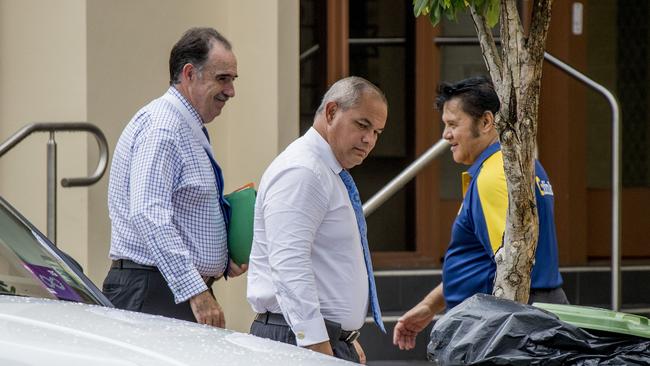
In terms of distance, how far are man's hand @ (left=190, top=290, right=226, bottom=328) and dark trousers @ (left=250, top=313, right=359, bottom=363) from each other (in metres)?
0.21

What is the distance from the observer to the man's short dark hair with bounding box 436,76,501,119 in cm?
546

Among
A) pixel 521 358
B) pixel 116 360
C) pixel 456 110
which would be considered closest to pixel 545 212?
pixel 456 110

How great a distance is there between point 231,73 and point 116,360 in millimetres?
2600

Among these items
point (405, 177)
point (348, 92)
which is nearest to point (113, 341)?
point (348, 92)

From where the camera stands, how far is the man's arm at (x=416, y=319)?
223 inches

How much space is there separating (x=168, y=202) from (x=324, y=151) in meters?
0.67

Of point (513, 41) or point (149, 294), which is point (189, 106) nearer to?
point (149, 294)

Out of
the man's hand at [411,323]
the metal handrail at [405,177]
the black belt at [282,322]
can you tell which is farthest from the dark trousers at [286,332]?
the metal handrail at [405,177]

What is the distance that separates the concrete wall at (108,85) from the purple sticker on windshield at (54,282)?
4.34 metres

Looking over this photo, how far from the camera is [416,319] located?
18.6ft

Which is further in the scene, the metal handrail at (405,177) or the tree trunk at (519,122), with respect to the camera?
the metal handrail at (405,177)

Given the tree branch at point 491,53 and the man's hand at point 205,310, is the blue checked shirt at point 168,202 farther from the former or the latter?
the tree branch at point 491,53

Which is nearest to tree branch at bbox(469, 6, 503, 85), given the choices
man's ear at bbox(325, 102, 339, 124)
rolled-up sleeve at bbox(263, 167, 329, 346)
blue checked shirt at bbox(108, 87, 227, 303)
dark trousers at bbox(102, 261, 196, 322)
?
man's ear at bbox(325, 102, 339, 124)

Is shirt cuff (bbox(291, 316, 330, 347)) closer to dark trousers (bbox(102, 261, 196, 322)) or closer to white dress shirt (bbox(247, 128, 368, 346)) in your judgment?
white dress shirt (bbox(247, 128, 368, 346))
